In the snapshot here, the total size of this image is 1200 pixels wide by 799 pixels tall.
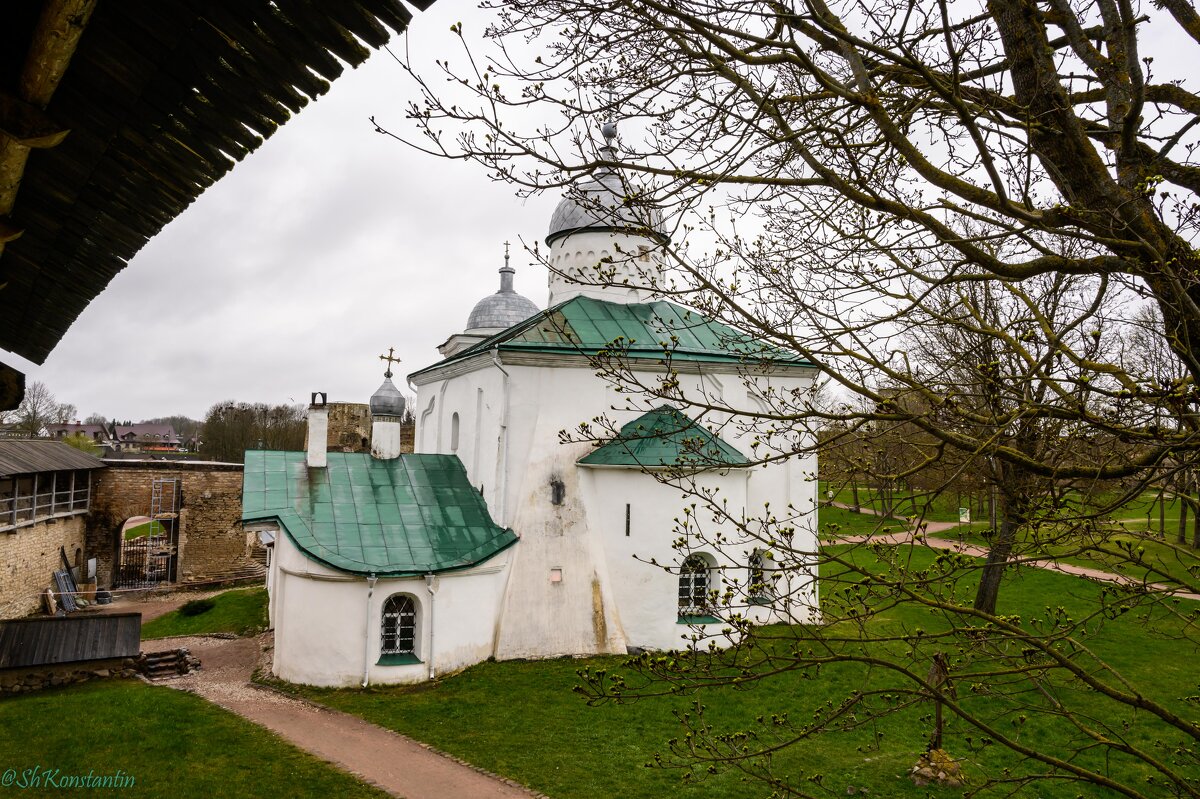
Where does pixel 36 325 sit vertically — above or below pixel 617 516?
above

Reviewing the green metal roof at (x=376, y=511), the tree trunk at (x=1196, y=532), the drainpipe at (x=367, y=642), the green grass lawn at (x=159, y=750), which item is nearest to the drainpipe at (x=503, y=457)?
the green metal roof at (x=376, y=511)

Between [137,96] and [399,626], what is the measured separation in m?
12.1

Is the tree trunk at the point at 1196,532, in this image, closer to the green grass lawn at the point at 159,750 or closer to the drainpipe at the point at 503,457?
the green grass lawn at the point at 159,750

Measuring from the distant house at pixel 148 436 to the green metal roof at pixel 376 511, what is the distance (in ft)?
224

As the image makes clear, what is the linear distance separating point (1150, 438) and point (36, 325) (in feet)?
21.6

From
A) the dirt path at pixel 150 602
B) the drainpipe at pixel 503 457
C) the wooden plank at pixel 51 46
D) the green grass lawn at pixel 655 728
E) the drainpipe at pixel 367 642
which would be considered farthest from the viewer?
the dirt path at pixel 150 602

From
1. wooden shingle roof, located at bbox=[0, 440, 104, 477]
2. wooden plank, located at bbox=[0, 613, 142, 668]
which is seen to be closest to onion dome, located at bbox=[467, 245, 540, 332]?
wooden shingle roof, located at bbox=[0, 440, 104, 477]

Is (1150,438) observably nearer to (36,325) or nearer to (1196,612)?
(1196,612)

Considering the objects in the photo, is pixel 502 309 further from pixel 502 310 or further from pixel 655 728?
pixel 655 728

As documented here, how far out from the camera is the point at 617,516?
14.5m

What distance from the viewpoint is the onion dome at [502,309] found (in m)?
27.2

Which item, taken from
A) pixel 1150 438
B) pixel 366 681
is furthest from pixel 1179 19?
pixel 366 681

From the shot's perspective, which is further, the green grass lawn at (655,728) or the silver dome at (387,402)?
the silver dome at (387,402)

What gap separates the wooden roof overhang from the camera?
80.0 inches
